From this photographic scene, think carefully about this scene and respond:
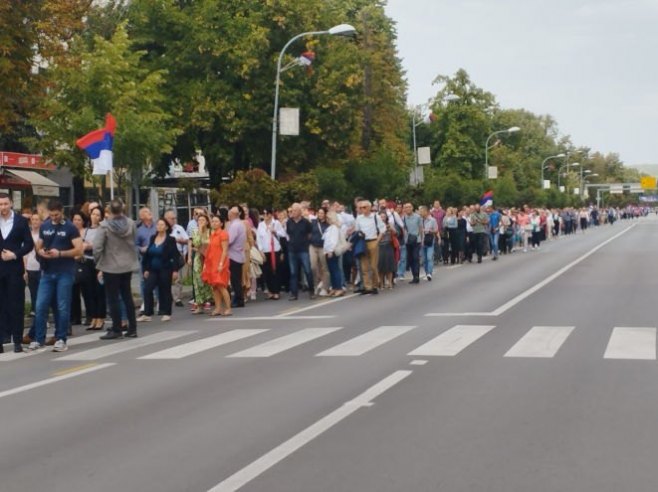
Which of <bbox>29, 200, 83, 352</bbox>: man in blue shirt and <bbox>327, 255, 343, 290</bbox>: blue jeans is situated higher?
<bbox>29, 200, 83, 352</bbox>: man in blue shirt

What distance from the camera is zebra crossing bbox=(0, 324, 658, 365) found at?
11828mm

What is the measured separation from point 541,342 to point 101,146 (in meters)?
12.1

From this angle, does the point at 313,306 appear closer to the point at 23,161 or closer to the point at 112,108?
the point at 112,108

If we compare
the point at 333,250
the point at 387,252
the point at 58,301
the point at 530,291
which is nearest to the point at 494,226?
the point at 387,252

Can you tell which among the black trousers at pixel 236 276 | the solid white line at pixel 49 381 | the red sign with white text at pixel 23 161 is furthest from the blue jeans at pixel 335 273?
the red sign with white text at pixel 23 161

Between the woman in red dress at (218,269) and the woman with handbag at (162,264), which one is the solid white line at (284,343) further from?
the woman in red dress at (218,269)

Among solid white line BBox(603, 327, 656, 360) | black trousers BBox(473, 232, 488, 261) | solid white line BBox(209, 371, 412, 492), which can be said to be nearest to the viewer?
solid white line BBox(209, 371, 412, 492)

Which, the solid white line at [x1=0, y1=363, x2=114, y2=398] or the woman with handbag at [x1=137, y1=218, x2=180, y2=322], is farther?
the woman with handbag at [x1=137, y1=218, x2=180, y2=322]

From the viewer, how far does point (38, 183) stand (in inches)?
1676

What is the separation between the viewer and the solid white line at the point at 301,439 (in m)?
6.20

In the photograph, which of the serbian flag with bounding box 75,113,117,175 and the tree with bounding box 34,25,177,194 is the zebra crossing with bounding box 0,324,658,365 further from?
the tree with bounding box 34,25,177,194

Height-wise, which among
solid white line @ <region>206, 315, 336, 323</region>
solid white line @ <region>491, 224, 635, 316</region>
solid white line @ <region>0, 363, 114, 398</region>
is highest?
solid white line @ <region>0, 363, 114, 398</region>

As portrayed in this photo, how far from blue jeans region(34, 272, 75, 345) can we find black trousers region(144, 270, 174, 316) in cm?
312

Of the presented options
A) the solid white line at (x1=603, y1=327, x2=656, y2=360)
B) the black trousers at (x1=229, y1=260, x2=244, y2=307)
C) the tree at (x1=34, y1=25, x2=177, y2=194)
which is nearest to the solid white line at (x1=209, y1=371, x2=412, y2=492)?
the solid white line at (x1=603, y1=327, x2=656, y2=360)
